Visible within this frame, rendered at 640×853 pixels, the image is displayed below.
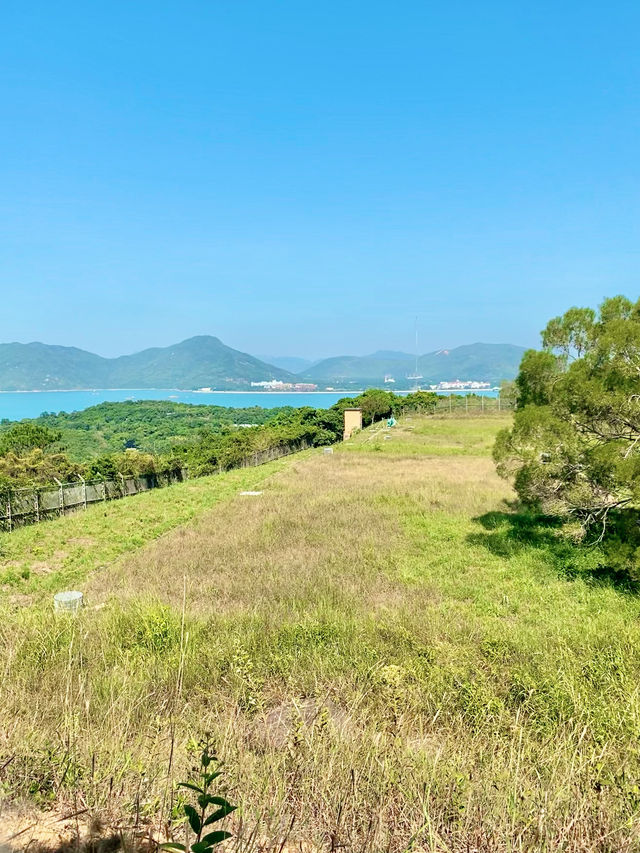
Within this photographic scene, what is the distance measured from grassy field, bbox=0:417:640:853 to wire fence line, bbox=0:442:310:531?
4.04m

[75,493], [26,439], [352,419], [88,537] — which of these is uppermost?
[352,419]

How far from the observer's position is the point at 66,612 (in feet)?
19.5

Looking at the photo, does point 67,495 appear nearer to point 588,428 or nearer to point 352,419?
point 588,428

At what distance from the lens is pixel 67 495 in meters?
17.2

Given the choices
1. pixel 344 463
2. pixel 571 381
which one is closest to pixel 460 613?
pixel 571 381

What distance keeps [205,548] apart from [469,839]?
30.2 ft

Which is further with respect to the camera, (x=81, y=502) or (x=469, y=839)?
(x=81, y=502)

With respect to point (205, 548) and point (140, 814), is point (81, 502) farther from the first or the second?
point (140, 814)

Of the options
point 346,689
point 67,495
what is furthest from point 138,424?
point 346,689

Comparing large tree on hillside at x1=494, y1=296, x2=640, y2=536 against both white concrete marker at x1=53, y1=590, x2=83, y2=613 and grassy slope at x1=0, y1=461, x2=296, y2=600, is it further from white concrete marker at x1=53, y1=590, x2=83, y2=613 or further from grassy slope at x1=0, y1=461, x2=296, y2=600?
grassy slope at x1=0, y1=461, x2=296, y2=600

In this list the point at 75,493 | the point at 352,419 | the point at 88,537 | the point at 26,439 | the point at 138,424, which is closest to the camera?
the point at 88,537

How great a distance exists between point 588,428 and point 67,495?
16651 millimetres

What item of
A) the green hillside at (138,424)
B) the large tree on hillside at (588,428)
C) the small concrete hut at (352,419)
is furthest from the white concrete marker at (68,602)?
the green hillside at (138,424)

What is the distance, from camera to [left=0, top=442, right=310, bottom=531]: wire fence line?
14.7 meters
